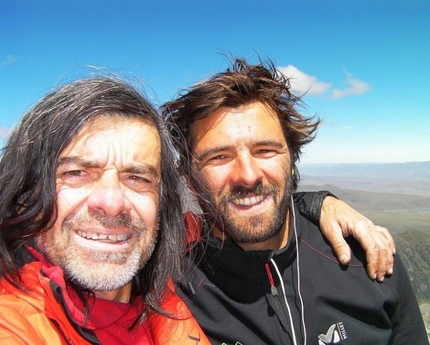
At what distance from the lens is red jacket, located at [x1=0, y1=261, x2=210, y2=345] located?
5.62 feet

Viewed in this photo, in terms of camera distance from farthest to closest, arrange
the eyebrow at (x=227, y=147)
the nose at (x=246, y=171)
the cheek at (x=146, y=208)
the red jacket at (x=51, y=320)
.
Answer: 1. the eyebrow at (x=227, y=147)
2. the nose at (x=246, y=171)
3. the cheek at (x=146, y=208)
4. the red jacket at (x=51, y=320)

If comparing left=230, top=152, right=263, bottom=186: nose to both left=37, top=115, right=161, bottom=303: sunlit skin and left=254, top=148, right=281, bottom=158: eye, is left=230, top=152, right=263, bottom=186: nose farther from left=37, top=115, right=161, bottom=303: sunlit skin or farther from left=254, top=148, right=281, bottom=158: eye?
left=37, top=115, right=161, bottom=303: sunlit skin

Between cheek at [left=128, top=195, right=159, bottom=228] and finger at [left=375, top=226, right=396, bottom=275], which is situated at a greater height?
cheek at [left=128, top=195, right=159, bottom=228]

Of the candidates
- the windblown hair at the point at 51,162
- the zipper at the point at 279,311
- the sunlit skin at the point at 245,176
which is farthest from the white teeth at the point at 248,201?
the windblown hair at the point at 51,162

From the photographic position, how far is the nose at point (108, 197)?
2.28 metres

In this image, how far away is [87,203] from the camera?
2.29 metres

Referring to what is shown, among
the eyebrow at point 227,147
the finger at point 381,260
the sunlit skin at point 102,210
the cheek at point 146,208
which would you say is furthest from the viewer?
Result: the eyebrow at point 227,147

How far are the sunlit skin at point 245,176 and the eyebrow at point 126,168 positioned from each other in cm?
68

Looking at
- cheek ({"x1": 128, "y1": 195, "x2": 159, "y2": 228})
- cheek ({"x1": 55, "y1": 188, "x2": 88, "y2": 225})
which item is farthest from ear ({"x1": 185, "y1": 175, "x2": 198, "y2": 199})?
cheek ({"x1": 55, "y1": 188, "x2": 88, "y2": 225})

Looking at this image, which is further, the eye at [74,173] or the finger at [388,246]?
the finger at [388,246]

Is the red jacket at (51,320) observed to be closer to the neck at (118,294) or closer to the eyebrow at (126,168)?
the neck at (118,294)

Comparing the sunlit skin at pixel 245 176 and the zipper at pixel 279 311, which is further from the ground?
the sunlit skin at pixel 245 176

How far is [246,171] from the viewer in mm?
3043

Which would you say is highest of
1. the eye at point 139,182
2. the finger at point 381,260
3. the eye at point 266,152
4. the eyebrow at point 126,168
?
the eye at point 266,152
